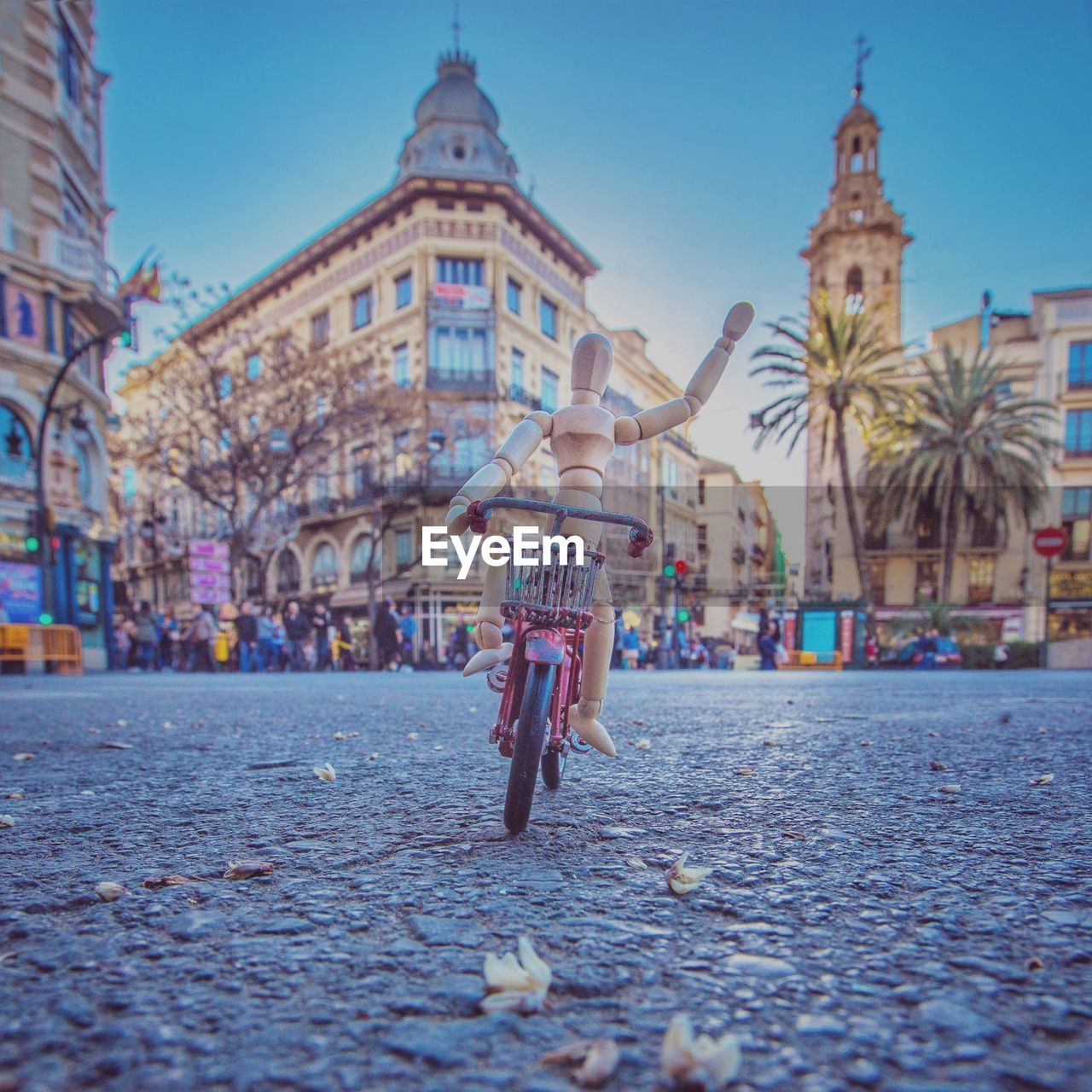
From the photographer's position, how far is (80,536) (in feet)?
72.5

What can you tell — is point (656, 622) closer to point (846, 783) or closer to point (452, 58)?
point (452, 58)

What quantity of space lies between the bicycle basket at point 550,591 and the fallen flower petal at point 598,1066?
135cm

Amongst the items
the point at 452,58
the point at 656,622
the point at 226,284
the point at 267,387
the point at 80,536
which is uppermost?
the point at 452,58

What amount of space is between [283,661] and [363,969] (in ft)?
77.0

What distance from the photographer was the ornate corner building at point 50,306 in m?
19.6

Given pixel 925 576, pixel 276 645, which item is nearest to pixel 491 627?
pixel 276 645

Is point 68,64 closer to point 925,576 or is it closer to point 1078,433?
point 925,576

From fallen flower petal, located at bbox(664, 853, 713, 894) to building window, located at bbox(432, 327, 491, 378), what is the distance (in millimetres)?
31814

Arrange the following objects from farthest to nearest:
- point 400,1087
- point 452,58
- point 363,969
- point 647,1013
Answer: point 452,58 → point 363,969 → point 647,1013 → point 400,1087

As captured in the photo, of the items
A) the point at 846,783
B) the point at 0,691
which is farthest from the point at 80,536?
the point at 846,783

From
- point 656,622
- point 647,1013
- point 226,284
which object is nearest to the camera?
point 647,1013

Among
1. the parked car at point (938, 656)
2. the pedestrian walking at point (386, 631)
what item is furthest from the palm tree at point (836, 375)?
the pedestrian walking at point (386, 631)

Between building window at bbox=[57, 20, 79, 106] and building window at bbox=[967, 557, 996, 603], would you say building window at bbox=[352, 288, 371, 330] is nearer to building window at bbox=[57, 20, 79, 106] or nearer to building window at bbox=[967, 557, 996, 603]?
building window at bbox=[57, 20, 79, 106]

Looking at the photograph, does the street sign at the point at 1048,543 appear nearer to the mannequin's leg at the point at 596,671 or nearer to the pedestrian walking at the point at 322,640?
the pedestrian walking at the point at 322,640
